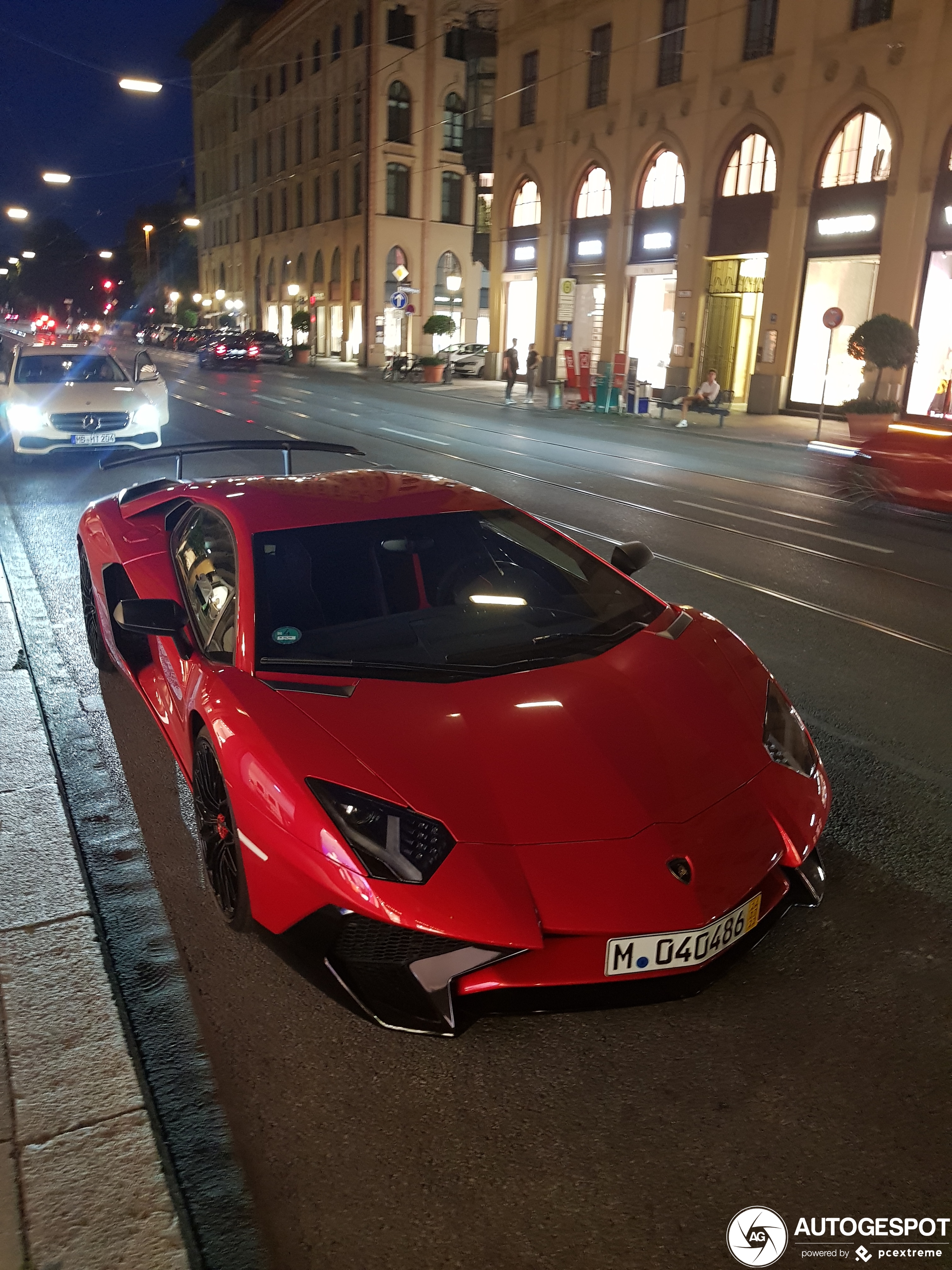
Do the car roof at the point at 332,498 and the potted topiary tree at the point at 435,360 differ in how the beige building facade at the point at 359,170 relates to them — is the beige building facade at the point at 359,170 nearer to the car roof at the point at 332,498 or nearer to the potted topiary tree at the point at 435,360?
the potted topiary tree at the point at 435,360

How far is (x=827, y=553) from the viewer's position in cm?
1030

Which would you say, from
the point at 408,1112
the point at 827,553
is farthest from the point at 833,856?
the point at 827,553

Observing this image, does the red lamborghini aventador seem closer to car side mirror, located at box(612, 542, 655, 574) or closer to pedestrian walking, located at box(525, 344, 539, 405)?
car side mirror, located at box(612, 542, 655, 574)

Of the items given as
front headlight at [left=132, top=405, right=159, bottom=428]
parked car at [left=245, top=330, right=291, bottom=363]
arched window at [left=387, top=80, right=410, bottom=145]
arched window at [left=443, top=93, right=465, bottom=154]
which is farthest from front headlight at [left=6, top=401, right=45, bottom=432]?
arched window at [left=443, top=93, right=465, bottom=154]

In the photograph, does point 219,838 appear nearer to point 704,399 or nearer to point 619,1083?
point 619,1083

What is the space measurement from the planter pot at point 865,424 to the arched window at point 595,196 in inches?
692

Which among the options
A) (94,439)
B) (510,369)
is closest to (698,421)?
(510,369)

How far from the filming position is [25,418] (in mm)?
13523

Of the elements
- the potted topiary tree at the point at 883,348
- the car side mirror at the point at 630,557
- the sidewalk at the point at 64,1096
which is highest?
the potted topiary tree at the point at 883,348

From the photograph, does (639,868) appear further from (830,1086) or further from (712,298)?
(712,298)

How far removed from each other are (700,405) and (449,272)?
38.8m

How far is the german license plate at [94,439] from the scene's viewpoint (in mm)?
13789

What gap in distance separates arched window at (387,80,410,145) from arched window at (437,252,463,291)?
21.0 feet

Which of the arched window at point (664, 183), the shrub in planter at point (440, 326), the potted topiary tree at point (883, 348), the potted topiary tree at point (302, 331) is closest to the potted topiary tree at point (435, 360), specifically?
the shrub in planter at point (440, 326)
